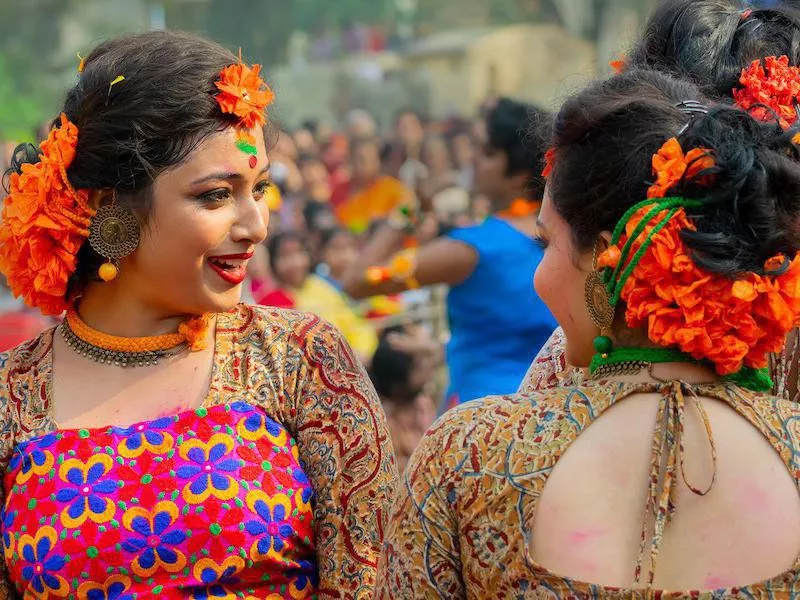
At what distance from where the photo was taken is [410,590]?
2.16 metres

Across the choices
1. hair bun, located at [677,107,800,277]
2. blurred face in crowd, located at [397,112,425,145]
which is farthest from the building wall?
hair bun, located at [677,107,800,277]

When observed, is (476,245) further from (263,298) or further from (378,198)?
(378,198)

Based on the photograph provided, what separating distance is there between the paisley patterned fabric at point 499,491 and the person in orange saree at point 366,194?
8.15m

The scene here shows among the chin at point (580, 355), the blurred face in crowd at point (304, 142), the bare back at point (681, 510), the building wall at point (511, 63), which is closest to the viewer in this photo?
the bare back at point (681, 510)

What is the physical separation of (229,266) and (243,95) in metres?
0.39

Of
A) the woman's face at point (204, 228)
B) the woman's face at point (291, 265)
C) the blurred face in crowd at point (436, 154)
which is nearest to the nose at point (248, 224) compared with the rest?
the woman's face at point (204, 228)

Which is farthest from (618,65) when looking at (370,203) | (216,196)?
(370,203)

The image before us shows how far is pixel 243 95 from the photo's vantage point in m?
2.88

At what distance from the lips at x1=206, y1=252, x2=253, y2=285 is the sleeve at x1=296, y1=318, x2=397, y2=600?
0.22 meters

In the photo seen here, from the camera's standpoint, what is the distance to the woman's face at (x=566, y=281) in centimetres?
216

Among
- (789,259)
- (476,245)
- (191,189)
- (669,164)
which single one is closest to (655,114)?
(669,164)

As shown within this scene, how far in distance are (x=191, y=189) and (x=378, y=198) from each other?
798cm

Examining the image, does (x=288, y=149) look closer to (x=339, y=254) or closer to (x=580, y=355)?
(x=339, y=254)

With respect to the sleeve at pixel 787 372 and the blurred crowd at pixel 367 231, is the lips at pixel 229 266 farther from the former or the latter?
the sleeve at pixel 787 372
